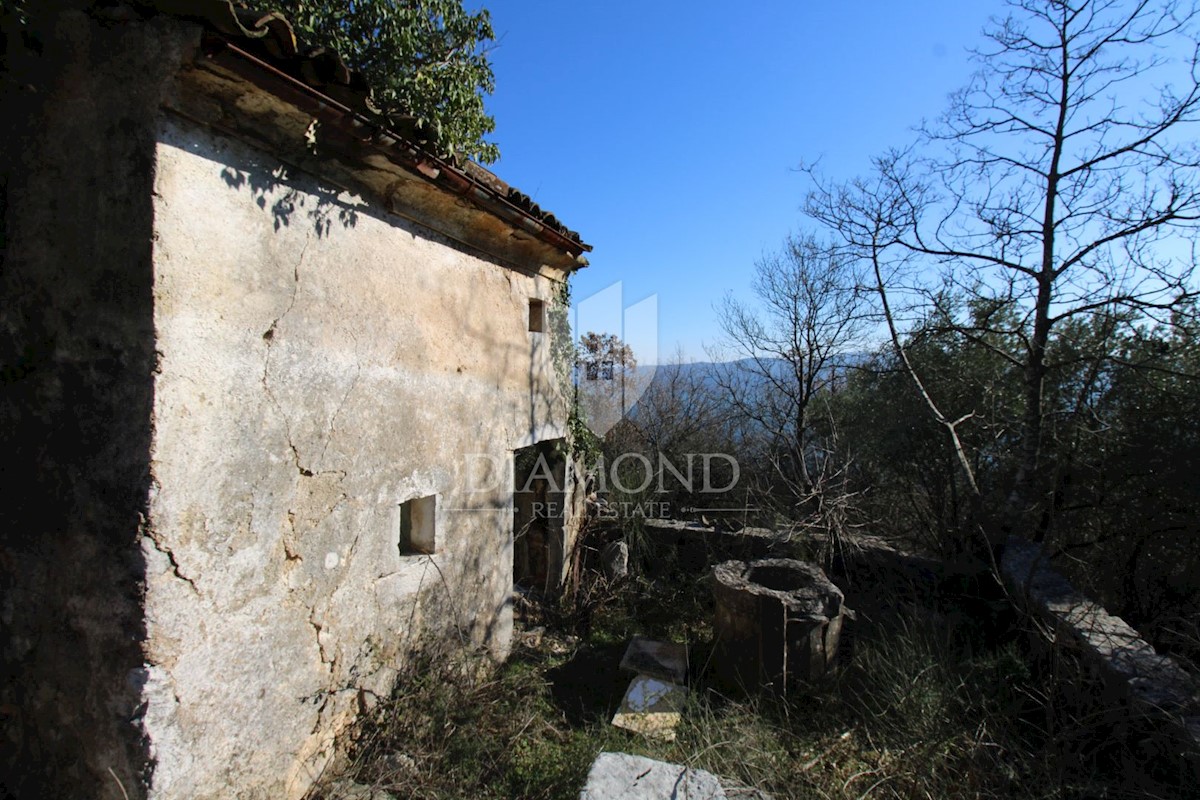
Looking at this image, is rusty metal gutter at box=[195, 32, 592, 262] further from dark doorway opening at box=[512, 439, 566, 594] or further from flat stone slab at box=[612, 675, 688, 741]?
flat stone slab at box=[612, 675, 688, 741]

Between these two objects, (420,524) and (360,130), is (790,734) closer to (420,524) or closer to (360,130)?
(420,524)

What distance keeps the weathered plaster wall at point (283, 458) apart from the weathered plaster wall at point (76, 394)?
4.6 inches

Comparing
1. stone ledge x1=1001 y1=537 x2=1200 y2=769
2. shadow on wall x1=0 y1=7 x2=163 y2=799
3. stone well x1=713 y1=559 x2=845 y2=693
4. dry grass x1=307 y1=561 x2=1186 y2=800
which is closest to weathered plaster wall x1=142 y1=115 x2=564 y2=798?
shadow on wall x1=0 y1=7 x2=163 y2=799

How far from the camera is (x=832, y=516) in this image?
6562 mm

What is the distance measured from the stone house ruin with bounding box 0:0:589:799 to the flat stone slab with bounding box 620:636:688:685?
8.38 feet

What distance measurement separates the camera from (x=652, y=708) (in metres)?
4.40

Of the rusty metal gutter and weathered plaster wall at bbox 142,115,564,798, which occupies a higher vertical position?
the rusty metal gutter

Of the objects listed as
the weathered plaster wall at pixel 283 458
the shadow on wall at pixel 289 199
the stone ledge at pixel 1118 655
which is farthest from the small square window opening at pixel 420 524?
the stone ledge at pixel 1118 655

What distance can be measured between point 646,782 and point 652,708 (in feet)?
5.35

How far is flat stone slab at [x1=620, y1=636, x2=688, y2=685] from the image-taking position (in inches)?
192

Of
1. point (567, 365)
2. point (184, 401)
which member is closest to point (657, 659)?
point (567, 365)

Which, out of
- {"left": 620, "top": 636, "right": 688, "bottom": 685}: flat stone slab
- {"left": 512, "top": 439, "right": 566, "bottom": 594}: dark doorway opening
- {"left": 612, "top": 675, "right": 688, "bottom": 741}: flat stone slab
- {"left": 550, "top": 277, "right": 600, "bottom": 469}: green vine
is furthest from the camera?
{"left": 512, "top": 439, "right": 566, "bottom": 594}: dark doorway opening

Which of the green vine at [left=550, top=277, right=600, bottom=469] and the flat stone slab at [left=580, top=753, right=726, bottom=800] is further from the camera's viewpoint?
the green vine at [left=550, top=277, right=600, bottom=469]

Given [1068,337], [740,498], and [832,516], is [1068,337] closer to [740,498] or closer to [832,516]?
[832,516]
